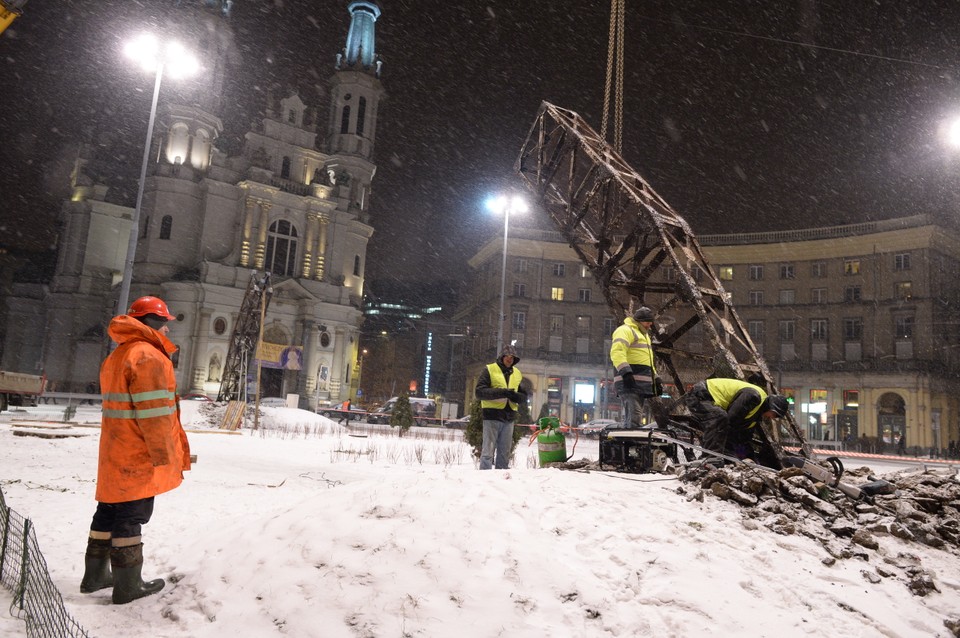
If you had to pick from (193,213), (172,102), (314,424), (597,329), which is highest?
(172,102)

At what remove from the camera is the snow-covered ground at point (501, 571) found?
12.9 feet

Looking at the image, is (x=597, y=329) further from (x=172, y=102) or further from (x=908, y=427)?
(x=172, y=102)

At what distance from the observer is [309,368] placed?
48.7m

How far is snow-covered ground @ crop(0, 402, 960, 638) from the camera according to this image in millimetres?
3926

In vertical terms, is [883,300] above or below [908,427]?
above

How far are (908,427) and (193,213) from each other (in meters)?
56.3

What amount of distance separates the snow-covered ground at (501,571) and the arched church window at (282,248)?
46.0 meters

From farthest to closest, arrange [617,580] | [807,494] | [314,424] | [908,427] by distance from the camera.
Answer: [908,427] → [314,424] → [807,494] → [617,580]

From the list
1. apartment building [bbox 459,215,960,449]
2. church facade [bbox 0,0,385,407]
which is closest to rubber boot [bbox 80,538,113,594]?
church facade [bbox 0,0,385,407]

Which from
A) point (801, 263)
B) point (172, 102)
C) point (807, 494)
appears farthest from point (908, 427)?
point (172, 102)

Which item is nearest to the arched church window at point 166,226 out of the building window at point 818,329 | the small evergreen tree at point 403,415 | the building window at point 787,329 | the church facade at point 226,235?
the church facade at point 226,235

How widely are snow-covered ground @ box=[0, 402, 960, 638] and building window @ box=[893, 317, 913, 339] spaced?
2034 inches

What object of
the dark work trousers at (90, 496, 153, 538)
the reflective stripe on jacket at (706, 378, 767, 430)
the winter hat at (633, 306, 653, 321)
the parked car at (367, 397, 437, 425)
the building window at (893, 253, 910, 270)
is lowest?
the parked car at (367, 397, 437, 425)

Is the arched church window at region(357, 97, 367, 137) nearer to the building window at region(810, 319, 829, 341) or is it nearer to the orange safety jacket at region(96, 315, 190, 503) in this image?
the building window at region(810, 319, 829, 341)
